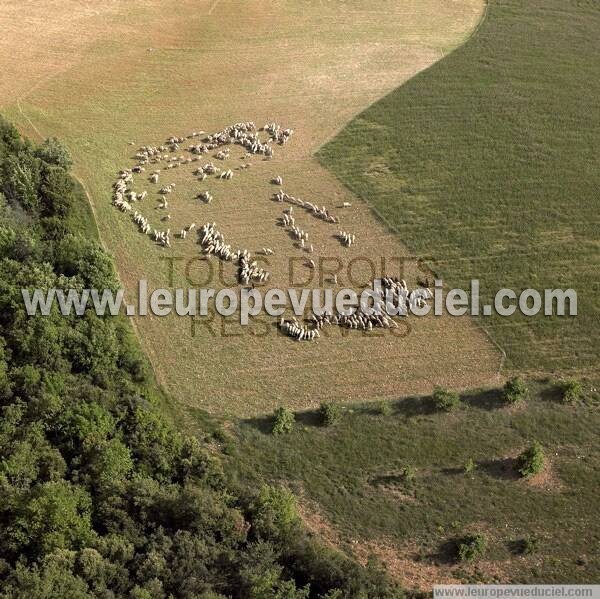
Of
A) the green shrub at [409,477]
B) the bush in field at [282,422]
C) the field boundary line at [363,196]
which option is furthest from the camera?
the field boundary line at [363,196]

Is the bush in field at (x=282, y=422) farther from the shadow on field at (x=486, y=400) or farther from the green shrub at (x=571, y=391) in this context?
the green shrub at (x=571, y=391)

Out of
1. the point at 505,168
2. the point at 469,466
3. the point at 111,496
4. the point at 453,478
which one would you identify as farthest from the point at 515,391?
the point at 111,496

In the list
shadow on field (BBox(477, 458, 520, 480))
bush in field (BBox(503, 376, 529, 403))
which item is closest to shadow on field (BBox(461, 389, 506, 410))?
bush in field (BBox(503, 376, 529, 403))

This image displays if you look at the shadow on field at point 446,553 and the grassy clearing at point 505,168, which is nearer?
the shadow on field at point 446,553

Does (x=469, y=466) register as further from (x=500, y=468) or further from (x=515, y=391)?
(x=515, y=391)

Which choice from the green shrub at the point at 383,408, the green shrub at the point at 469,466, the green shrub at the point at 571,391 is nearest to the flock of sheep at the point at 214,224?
the green shrub at the point at 383,408
